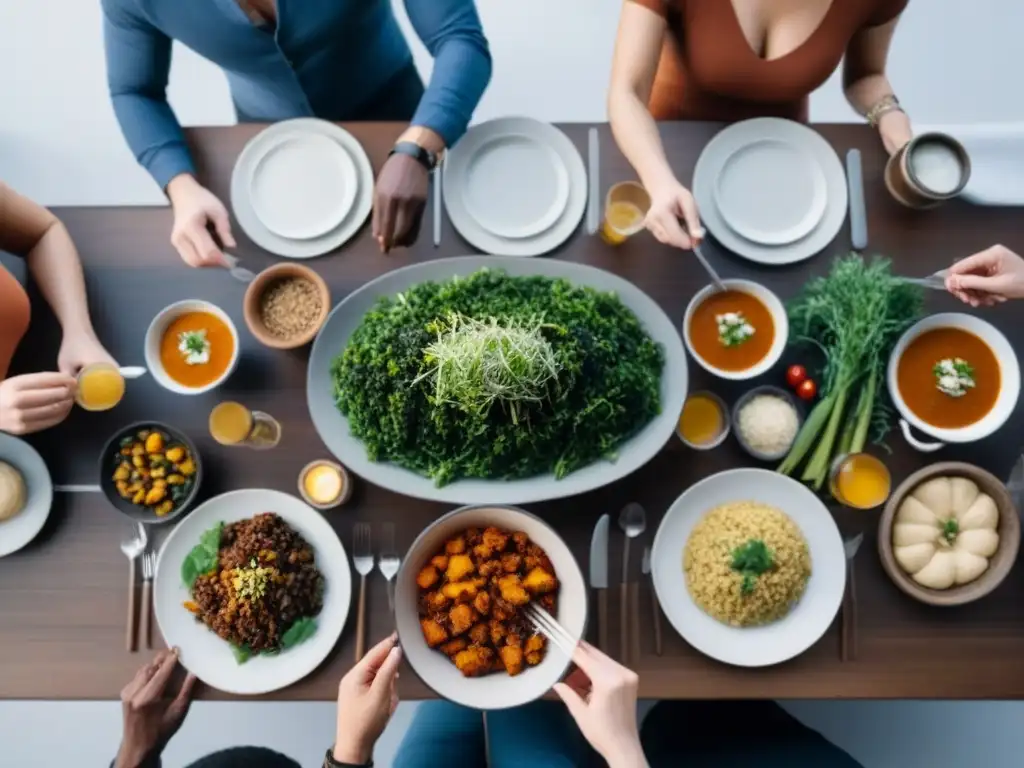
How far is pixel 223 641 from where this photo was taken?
158cm

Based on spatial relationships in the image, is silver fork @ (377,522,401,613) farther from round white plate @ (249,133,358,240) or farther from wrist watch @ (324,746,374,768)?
round white plate @ (249,133,358,240)

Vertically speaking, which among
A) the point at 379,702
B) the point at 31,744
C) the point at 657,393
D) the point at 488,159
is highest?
the point at 488,159

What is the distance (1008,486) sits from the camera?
1.63 metres

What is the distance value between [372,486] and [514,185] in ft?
2.63

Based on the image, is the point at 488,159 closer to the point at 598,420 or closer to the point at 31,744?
the point at 598,420

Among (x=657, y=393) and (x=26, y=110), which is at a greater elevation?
(x=26, y=110)

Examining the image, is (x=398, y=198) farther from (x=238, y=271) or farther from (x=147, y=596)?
(x=147, y=596)

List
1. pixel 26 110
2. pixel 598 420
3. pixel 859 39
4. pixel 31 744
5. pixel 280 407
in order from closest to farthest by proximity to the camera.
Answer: pixel 598 420 < pixel 280 407 < pixel 859 39 < pixel 31 744 < pixel 26 110

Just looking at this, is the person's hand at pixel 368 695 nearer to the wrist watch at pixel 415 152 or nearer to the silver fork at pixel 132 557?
the silver fork at pixel 132 557

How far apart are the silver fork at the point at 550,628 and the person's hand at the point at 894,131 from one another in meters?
1.37

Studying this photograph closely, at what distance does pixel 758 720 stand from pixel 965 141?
1.64 meters

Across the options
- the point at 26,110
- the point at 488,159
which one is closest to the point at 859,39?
the point at 488,159

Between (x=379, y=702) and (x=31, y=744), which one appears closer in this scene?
(x=379, y=702)

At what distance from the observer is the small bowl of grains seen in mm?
1622
